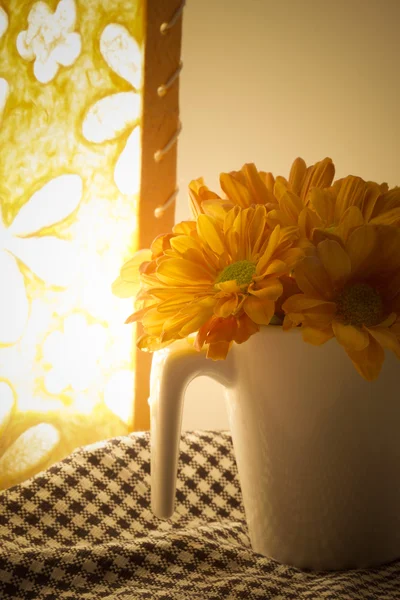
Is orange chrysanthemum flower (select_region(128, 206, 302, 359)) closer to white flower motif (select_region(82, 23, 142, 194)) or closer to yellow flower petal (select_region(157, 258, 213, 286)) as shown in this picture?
yellow flower petal (select_region(157, 258, 213, 286))

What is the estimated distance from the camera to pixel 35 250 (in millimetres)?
741

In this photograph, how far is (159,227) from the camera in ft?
2.65

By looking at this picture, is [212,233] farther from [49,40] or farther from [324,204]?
[49,40]

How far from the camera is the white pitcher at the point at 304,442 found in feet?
1.61

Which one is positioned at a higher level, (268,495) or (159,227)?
(159,227)

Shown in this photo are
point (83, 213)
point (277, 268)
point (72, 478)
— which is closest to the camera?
point (277, 268)

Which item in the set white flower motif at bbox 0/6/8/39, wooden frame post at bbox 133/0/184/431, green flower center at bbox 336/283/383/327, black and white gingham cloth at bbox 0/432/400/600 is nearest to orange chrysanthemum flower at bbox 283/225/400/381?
green flower center at bbox 336/283/383/327

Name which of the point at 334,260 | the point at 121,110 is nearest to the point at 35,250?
the point at 121,110

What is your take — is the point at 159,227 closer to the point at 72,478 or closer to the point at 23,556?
the point at 72,478

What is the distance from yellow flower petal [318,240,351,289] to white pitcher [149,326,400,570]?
54 mm

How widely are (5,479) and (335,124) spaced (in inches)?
23.4

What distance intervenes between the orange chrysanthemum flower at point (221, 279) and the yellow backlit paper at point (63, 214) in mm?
282

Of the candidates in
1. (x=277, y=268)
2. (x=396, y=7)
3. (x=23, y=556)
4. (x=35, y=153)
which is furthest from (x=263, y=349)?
(x=396, y=7)

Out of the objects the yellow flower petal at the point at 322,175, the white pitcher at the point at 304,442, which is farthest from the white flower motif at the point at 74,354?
the yellow flower petal at the point at 322,175
